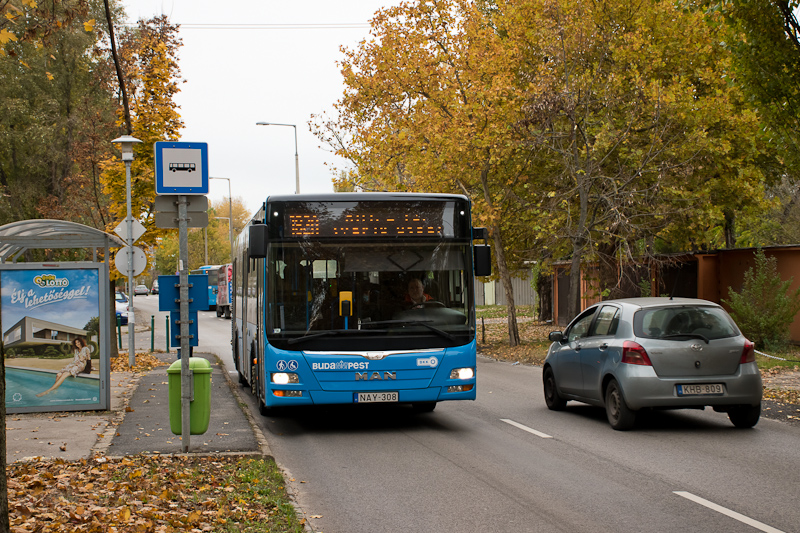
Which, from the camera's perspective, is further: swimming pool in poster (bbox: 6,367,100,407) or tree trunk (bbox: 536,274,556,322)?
tree trunk (bbox: 536,274,556,322)

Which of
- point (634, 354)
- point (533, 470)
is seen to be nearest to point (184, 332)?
point (533, 470)

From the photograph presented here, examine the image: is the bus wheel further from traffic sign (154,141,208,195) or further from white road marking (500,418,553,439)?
traffic sign (154,141,208,195)

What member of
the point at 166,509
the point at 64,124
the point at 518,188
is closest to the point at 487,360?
the point at 518,188

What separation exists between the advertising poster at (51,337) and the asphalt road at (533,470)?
2.61m

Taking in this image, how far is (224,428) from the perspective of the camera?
10727 mm

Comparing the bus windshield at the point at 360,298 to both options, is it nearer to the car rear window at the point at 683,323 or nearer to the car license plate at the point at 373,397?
the car license plate at the point at 373,397

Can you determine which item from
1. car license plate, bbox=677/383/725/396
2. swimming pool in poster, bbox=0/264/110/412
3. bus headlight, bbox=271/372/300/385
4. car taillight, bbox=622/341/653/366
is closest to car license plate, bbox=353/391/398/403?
bus headlight, bbox=271/372/300/385

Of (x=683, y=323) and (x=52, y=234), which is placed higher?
(x=52, y=234)

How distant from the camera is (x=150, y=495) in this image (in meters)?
6.97

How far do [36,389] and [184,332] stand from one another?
4.22m

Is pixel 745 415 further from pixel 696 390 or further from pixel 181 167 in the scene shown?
pixel 181 167

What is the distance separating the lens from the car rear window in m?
10.6

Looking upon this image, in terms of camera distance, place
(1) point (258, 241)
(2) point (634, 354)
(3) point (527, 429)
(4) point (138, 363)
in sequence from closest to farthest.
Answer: (1) point (258, 241) → (2) point (634, 354) → (3) point (527, 429) → (4) point (138, 363)

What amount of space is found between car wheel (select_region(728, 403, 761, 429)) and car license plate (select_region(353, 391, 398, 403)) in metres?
4.28
